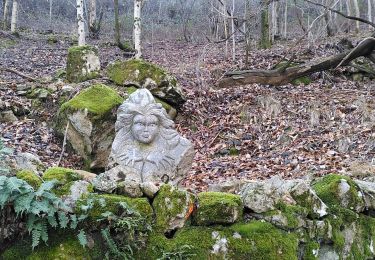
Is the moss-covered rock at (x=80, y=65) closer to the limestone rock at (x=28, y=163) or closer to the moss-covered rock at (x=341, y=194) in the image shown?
the limestone rock at (x=28, y=163)

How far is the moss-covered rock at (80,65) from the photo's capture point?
12.1 metres

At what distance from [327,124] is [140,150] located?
5.50 metres

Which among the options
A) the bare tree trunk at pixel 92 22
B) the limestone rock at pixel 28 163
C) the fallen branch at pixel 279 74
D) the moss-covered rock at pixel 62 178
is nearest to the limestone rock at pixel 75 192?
the moss-covered rock at pixel 62 178

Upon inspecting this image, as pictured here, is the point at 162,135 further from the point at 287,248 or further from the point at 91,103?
the point at 91,103

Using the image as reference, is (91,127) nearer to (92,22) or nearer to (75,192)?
(75,192)

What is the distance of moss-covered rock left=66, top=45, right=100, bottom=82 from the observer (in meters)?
12.1

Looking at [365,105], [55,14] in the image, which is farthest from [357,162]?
[55,14]

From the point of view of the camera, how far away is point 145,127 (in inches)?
228

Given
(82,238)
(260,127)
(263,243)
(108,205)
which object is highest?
(108,205)

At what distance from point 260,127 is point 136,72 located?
335 cm

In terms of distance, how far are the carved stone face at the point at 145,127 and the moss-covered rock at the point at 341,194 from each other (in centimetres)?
232

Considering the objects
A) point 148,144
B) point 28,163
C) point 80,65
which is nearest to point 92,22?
point 80,65

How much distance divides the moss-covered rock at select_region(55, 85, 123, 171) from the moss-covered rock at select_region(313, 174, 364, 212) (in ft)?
17.3

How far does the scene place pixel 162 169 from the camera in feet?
19.1
